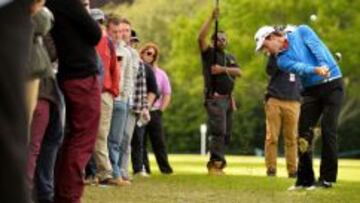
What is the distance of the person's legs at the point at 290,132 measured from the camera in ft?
43.6

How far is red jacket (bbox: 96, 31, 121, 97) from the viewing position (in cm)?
957

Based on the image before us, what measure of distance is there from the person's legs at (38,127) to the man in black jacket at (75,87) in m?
0.35

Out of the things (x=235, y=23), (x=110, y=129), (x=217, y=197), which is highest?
(x=235, y=23)

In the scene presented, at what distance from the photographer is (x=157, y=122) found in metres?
14.2

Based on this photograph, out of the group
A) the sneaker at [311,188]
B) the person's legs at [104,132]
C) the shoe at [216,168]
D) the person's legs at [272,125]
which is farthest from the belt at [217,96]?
the person's legs at [104,132]

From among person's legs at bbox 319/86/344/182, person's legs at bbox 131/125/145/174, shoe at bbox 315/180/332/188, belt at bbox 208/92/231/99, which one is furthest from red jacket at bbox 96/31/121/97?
belt at bbox 208/92/231/99

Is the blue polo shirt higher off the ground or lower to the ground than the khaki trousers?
higher

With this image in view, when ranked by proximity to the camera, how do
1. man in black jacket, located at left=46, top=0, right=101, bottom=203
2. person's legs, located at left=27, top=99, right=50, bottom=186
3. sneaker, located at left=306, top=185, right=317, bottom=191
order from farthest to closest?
1. sneaker, located at left=306, top=185, right=317, bottom=191
2. man in black jacket, located at left=46, top=0, right=101, bottom=203
3. person's legs, located at left=27, top=99, right=50, bottom=186

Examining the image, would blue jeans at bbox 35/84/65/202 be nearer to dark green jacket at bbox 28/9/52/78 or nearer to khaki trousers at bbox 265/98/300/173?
dark green jacket at bbox 28/9/52/78

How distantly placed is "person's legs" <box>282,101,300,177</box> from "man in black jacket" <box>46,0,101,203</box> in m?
6.84

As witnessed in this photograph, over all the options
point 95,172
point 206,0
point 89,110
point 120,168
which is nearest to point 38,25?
point 89,110

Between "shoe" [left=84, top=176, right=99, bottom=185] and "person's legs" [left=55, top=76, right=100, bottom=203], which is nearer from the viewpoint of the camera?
"person's legs" [left=55, top=76, right=100, bottom=203]

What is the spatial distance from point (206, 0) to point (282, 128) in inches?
1902

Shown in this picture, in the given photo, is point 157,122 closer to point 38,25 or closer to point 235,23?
point 38,25
